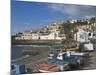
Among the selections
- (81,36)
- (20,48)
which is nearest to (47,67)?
(20,48)

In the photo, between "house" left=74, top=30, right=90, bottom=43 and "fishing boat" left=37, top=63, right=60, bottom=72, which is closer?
"fishing boat" left=37, top=63, right=60, bottom=72

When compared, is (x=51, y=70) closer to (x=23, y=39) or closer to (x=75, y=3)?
(x=23, y=39)

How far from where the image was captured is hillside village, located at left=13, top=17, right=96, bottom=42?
2480 millimetres

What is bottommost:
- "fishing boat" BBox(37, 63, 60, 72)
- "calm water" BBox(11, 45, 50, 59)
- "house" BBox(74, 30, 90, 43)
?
"fishing boat" BBox(37, 63, 60, 72)

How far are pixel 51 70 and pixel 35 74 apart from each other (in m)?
0.19

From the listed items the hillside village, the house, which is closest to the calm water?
the hillside village

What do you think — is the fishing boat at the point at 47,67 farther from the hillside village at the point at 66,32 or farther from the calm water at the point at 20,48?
the hillside village at the point at 66,32

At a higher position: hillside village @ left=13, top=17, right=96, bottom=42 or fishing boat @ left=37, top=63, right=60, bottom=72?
hillside village @ left=13, top=17, right=96, bottom=42

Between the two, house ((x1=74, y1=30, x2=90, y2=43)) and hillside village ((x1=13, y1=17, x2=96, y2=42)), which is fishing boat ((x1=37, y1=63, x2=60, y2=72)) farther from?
house ((x1=74, y1=30, x2=90, y2=43))

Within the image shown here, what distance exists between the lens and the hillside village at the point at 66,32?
2480 millimetres

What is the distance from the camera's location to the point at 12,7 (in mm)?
2410

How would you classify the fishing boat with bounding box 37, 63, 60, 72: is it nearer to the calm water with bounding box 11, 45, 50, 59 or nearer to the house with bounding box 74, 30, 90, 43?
the calm water with bounding box 11, 45, 50, 59

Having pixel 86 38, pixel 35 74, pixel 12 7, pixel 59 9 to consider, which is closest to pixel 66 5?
pixel 59 9
